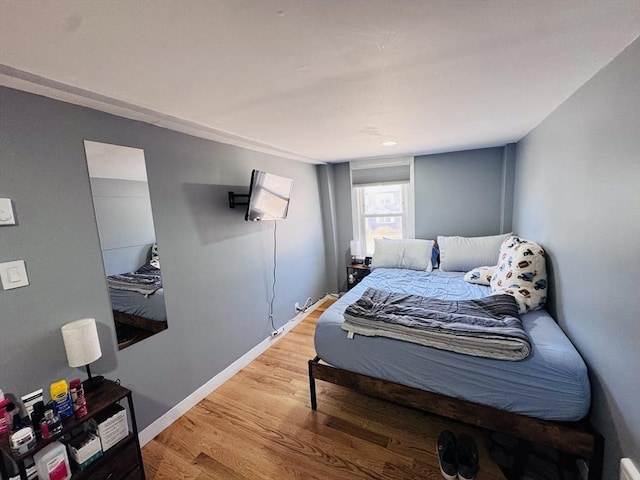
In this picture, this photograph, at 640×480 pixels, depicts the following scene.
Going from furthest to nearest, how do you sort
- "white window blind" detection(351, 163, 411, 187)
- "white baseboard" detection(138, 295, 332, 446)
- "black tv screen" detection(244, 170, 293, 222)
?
"white window blind" detection(351, 163, 411, 187), "black tv screen" detection(244, 170, 293, 222), "white baseboard" detection(138, 295, 332, 446)

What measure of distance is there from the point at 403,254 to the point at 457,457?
2149 mm

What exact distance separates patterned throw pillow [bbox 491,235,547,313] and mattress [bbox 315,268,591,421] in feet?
0.30

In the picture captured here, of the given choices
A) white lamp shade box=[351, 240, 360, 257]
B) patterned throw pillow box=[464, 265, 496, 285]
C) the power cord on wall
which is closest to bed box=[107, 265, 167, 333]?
the power cord on wall

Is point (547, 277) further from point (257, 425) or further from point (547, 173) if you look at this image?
point (257, 425)

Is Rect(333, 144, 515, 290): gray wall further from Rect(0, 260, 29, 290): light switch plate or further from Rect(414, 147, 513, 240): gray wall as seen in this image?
Rect(0, 260, 29, 290): light switch plate

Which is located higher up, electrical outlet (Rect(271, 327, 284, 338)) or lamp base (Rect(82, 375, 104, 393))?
lamp base (Rect(82, 375, 104, 393))

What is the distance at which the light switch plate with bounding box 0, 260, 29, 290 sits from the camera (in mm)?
1172

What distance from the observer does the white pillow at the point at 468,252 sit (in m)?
2.94

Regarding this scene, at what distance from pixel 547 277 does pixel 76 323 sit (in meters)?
2.96

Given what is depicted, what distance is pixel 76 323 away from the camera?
4.47 ft

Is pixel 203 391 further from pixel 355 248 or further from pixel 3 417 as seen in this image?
pixel 355 248

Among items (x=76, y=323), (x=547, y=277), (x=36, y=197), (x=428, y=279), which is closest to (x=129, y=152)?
(x=36, y=197)

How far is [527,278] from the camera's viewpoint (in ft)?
6.47

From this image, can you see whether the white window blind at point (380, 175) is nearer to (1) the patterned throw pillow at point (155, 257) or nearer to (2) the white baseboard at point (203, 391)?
(2) the white baseboard at point (203, 391)
